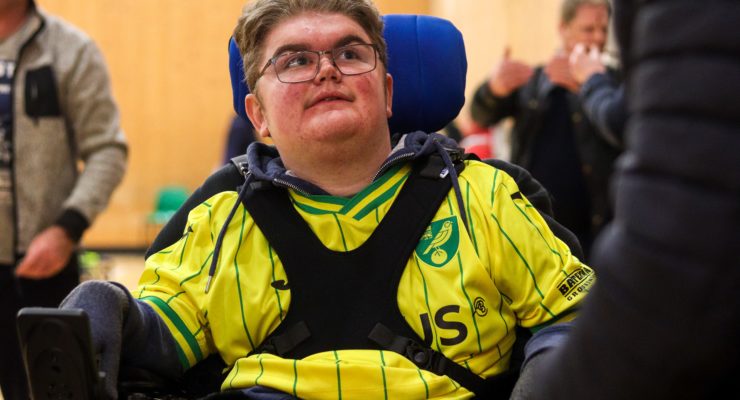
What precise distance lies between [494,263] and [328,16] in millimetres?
573

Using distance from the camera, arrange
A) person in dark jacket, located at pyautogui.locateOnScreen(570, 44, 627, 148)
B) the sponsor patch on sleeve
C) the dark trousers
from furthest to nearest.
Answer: person in dark jacket, located at pyautogui.locateOnScreen(570, 44, 627, 148) → the dark trousers → the sponsor patch on sleeve

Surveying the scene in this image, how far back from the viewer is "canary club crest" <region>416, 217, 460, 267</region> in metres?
1.67

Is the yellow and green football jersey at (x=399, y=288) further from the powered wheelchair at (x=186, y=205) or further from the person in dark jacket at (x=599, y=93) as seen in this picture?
the person in dark jacket at (x=599, y=93)

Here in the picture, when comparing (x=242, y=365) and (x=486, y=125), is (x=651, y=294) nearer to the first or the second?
(x=242, y=365)

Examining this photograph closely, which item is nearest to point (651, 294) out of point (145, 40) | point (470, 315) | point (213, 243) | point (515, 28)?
point (470, 315)

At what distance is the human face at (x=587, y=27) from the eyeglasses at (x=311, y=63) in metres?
2.20

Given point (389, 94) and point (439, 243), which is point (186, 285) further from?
point (389, 94)

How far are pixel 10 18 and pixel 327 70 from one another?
67.1 inches

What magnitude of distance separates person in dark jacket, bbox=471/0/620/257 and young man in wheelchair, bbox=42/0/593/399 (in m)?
2.01

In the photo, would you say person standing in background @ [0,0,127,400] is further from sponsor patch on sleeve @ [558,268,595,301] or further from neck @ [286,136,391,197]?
sponsor patch on sleeve @ [558,268,595,301]

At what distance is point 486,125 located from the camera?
13.9 feet

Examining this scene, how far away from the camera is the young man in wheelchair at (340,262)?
159cm

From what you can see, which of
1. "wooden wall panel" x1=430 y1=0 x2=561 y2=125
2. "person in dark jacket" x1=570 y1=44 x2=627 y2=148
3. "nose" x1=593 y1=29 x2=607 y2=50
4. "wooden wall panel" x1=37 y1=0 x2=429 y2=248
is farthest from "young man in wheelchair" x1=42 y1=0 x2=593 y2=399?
"wooden wall panel" x1=37 y1=0 x2=429 y2=248

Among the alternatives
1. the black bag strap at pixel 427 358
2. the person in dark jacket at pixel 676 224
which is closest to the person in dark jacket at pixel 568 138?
the black bag strap at pixel 427 358
